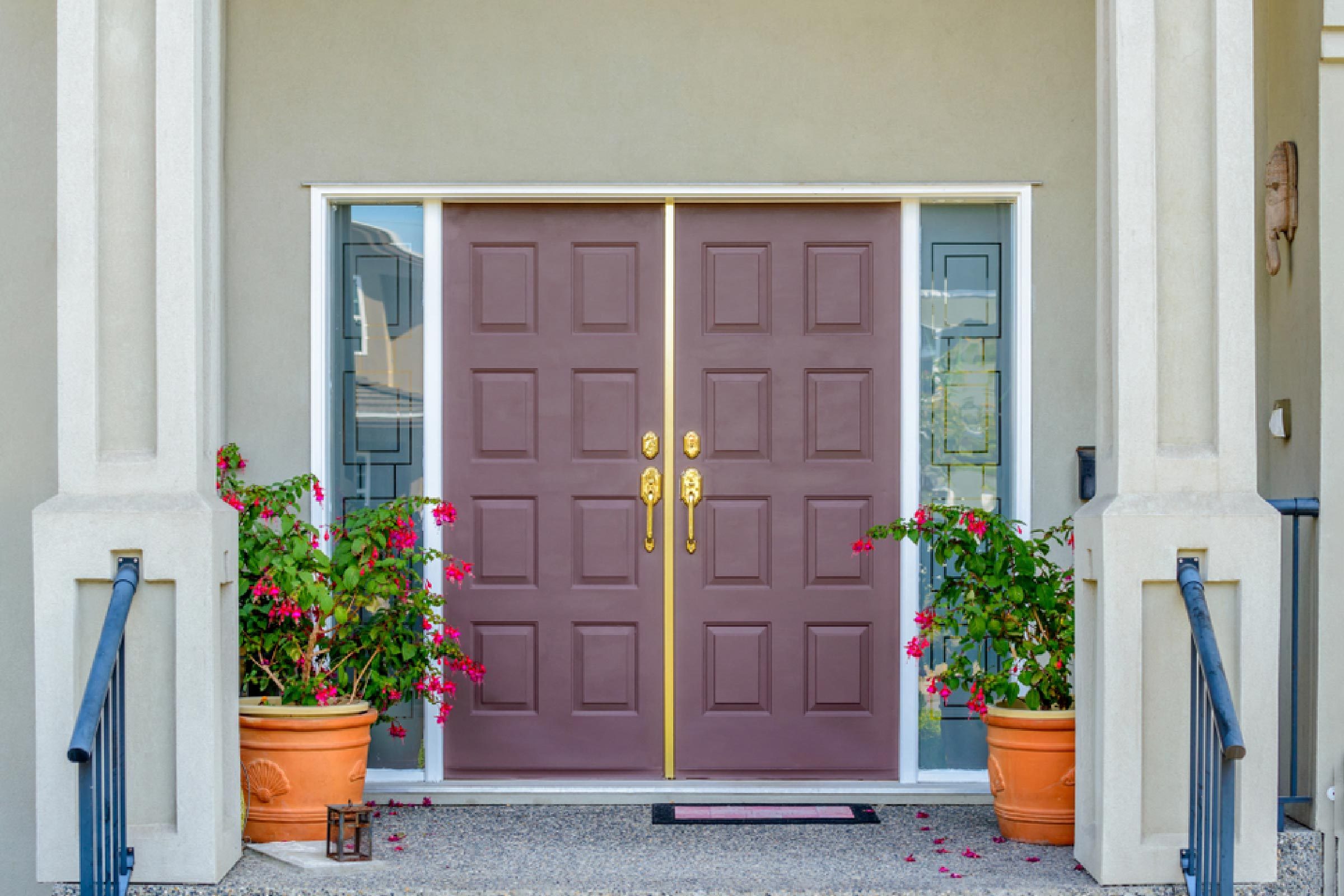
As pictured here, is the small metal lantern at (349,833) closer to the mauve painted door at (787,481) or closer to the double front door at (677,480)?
the double front door at (677,480)

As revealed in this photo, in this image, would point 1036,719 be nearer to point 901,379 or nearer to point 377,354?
point 901,379

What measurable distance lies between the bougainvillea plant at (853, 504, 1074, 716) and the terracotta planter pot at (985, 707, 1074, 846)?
97 millimetres

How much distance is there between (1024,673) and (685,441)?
1.45 metres

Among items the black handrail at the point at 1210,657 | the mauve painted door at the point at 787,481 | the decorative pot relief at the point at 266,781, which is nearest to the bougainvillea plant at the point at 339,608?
the decorative pot relief at the point at 266,781

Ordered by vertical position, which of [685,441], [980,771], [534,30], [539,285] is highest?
[534,30]

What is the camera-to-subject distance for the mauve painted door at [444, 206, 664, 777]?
4859 millimetres

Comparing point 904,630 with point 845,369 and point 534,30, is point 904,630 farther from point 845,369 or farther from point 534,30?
point 534,30

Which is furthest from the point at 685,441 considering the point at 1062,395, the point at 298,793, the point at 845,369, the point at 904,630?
the point at 298,793

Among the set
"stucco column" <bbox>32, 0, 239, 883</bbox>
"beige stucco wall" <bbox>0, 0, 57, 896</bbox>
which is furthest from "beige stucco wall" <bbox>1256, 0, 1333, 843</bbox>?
"beige stucco wall" <bbox>0, 0, 57, 896</bbox>

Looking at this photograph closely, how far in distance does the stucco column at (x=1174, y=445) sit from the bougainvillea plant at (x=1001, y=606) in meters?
0.42

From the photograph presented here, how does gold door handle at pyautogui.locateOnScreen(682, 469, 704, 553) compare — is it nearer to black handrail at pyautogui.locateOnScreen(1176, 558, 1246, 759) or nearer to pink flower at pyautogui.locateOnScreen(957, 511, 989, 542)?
pink flower at pyautogui.locateOnScreen(957, 511, 989, 542)

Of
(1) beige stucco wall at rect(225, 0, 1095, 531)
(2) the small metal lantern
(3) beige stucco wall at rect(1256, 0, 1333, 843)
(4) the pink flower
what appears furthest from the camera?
(1) beige stucco wall at rect(225, 0, 1095, 531)

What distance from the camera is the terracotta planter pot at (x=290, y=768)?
3.97 m

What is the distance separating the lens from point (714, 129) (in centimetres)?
479
